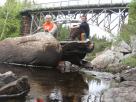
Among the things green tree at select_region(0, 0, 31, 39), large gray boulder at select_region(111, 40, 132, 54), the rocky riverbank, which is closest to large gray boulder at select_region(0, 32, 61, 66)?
the rocky riverbank

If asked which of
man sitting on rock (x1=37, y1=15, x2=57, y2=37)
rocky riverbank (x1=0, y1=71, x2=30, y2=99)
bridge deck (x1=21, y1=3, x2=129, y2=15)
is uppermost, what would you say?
bridge deck (x1=21, y1=3, x2=129, y2=15)

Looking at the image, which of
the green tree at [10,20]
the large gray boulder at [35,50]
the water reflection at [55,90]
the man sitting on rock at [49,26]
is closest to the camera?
the water reflection at [55,90]

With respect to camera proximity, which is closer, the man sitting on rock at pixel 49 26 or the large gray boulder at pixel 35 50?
the large gray boulder at pixel 35 50

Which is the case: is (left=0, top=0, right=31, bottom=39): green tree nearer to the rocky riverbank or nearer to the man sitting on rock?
the man sitting on rock

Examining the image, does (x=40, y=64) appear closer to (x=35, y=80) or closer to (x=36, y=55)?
(x=36, y=55)

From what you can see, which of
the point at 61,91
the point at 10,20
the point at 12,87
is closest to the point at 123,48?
the point at 61,91

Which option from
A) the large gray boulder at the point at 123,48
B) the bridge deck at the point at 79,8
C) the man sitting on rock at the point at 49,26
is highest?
the bridge deck at the point at 79,8

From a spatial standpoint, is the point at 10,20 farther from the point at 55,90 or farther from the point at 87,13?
the point at 55,90

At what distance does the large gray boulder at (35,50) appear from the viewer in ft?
59.5

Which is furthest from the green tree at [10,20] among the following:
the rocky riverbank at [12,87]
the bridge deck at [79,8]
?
the rocky riverbank at [12,87]

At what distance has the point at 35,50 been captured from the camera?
719 inches

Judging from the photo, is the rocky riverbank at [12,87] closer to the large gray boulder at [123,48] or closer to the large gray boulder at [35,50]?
the large gray boulder at [35,50]

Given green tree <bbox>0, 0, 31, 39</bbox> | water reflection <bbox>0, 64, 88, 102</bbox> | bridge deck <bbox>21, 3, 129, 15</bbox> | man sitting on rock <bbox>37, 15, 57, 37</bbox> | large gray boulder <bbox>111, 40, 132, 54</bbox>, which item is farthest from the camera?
green tree <bbox>0, 0, 31, 39</bbox>

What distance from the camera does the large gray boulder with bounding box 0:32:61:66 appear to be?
18.1 meters
